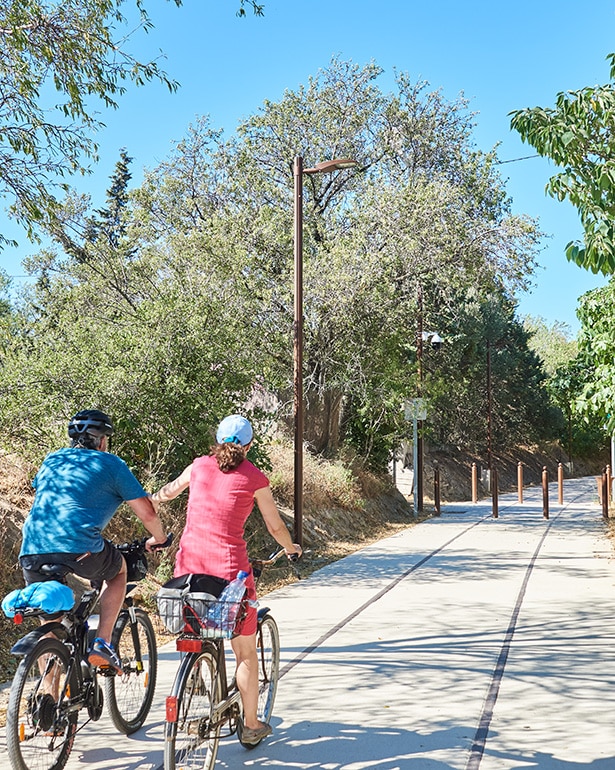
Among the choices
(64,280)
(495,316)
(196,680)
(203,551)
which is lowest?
(196,680)

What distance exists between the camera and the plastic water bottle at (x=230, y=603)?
4699 millimetres

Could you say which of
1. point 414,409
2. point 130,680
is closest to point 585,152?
point 130,680

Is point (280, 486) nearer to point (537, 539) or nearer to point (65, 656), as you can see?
point (537, 539)

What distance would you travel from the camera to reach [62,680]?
16.5 feet

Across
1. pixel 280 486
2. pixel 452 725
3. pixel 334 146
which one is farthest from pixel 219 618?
pixel 334 146

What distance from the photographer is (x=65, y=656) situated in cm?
487

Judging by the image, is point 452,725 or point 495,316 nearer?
point 452,725

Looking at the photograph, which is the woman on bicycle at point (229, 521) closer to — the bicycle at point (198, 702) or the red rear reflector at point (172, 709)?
the bicycle at point (198, 702)

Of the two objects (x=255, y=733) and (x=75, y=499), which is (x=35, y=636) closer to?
(x=75, y=499)

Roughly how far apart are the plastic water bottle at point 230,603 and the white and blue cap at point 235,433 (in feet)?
2.54

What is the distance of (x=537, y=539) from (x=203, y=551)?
1365cm

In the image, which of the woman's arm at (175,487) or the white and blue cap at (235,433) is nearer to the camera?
the white and blue cap at (235,433)

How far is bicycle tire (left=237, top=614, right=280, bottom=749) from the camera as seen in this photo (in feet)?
18.9

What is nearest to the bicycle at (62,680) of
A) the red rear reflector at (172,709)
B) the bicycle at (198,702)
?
the bicycle at (198,702)
